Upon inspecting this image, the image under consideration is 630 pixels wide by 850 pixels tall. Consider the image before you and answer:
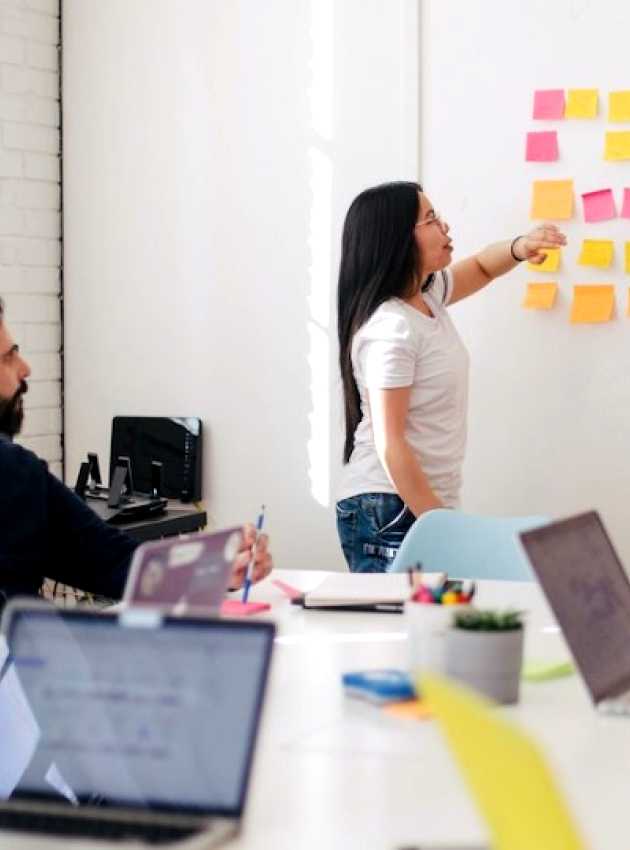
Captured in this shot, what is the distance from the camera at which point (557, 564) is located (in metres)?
1.75

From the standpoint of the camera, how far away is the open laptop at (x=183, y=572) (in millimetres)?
1657

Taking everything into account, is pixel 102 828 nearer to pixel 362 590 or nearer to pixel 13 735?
pixel 13 735

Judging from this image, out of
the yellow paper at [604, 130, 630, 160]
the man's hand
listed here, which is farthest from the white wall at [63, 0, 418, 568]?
the man's hand

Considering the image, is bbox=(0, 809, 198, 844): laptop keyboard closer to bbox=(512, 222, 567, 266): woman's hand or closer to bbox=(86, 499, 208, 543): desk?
bbox=(86, 499, 208, 543): desk

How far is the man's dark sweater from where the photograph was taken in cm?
239

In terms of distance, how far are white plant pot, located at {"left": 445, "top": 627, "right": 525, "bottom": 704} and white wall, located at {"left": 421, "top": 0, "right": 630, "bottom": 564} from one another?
1991 mm

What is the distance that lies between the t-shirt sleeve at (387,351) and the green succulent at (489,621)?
1.42 meters

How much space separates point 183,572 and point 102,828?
52 cm

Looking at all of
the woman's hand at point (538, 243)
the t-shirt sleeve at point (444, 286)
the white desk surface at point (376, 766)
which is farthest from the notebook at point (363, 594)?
the woman's hand at point (538, 243)

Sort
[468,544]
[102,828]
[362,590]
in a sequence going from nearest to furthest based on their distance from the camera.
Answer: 1. [102,828]
2. [362,590]
3. [468,544]

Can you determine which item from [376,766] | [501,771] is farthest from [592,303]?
[501,771]

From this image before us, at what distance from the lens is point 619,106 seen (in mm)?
3596

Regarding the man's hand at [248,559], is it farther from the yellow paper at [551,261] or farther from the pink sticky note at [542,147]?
the pink sticky note at [542,147]

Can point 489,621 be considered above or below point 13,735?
above
